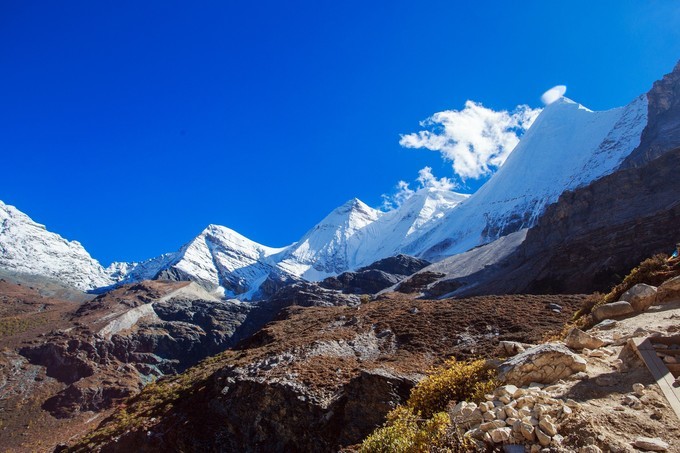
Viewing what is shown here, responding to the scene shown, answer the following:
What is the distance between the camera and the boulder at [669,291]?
1226 cm

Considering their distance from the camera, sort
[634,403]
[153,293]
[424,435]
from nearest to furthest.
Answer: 1. [634,403]
2. [424,435]
3. [153,293]

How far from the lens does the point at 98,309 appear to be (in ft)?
383

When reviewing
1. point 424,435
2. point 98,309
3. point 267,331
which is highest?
point 98,309

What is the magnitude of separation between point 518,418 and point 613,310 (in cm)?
777

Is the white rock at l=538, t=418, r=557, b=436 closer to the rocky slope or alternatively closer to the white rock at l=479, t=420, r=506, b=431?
the white rock at l=479, t=420, r=506, b=431

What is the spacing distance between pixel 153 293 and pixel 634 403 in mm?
147776

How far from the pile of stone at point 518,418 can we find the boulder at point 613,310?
6.23 meters

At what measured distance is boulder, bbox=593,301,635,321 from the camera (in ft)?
40.8

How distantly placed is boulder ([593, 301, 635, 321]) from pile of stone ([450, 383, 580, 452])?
6230mm

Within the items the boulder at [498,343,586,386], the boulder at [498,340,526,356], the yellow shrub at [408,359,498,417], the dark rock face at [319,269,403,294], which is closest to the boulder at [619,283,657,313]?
the boulder at [498,340,526,356]

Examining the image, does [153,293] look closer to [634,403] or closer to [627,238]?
[627,238]

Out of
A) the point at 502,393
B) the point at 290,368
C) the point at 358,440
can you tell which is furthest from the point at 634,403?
the point at 290,368

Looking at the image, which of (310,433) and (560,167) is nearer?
(310,433)

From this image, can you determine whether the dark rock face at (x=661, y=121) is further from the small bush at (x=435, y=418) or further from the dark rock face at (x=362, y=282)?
the small bush at (x=435, y=418)
